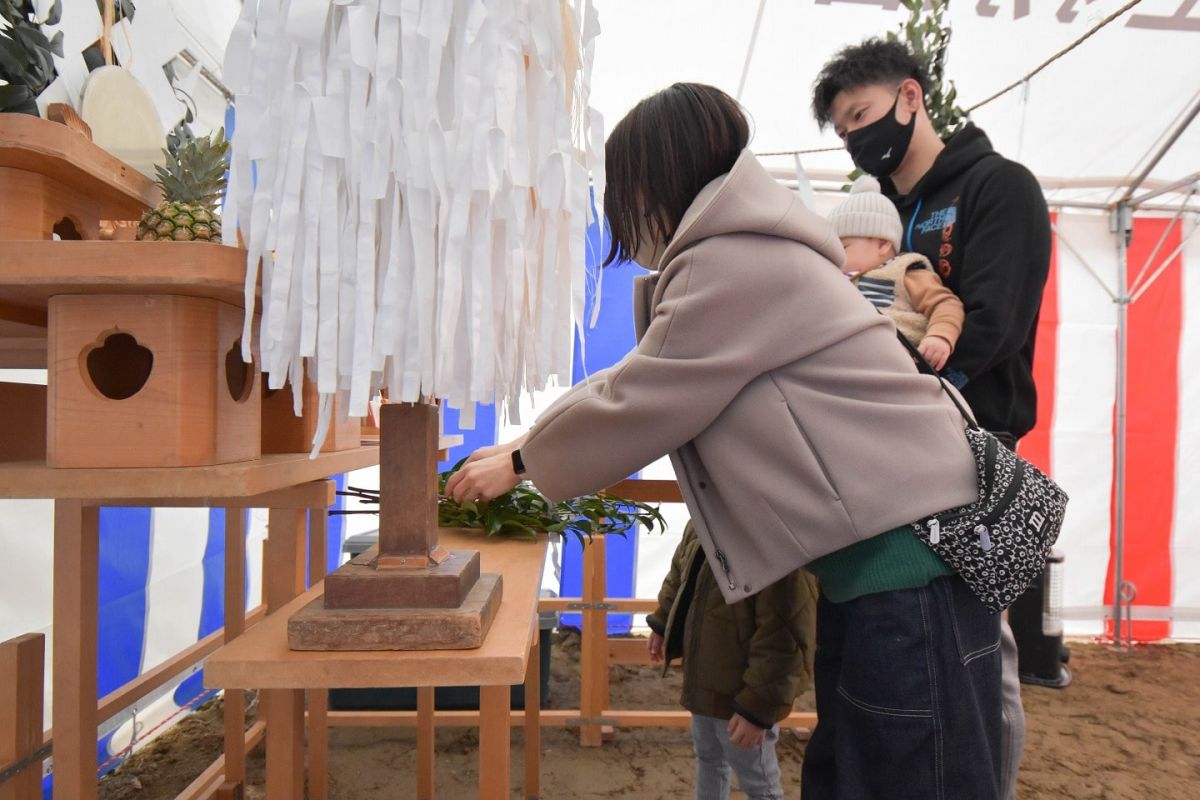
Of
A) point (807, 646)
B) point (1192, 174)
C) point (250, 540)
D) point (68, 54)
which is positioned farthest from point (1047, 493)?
point (1192, 174)

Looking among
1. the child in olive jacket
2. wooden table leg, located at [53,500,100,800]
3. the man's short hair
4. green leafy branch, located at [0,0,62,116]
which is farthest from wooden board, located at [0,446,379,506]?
the man's short hair

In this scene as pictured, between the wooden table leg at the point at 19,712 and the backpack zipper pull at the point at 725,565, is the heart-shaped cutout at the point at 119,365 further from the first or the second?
the backpack zipper pull at the point at 725,565

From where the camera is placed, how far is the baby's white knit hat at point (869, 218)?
1568 mm

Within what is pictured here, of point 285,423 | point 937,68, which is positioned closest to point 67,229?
point 285,423

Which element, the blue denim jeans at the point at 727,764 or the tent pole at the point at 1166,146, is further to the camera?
the tent pole at the point at 1166,146

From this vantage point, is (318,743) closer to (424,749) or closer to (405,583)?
(424,749)

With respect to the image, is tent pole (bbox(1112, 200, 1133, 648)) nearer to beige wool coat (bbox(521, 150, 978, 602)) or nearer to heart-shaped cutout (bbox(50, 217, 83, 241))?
beige wool coat (bbox(521, 150, 978, 602))

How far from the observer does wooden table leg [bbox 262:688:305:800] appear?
81 centimetres

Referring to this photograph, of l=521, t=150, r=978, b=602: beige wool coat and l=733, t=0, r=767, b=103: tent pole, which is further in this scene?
l=733, t=0, r=767, b=103: tent pole

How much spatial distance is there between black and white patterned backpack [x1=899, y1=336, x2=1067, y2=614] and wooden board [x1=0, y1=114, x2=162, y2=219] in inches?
43.0

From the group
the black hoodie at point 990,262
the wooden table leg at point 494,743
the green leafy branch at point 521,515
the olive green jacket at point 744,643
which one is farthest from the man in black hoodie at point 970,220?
the wooden table leg at point 494,743

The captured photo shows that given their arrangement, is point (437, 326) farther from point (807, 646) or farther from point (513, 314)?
point (807, 646)

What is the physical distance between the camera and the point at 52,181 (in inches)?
32.9

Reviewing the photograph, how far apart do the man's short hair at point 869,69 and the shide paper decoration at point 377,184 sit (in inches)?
46.7
